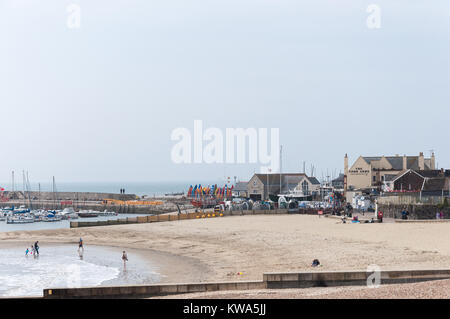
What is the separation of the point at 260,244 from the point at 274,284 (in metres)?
19.8

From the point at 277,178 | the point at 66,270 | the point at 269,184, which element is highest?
the point at 277,178

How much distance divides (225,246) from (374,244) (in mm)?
11382

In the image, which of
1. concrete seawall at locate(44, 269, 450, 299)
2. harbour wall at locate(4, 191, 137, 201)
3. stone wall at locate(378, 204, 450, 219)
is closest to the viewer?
concrete seawall at locate(44, 269, 450, 299)

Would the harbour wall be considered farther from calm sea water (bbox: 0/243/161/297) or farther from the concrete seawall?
the concrete seawall

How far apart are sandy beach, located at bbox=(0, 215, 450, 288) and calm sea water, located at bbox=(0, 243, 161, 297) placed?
1.60 metres

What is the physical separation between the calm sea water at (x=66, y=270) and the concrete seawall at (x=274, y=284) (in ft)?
25.6

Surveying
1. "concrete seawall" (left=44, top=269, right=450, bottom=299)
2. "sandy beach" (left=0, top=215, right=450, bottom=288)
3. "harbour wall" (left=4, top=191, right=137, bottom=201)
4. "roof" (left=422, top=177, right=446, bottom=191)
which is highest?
"roof" (left=422, top=177, right=446, bottom=191)

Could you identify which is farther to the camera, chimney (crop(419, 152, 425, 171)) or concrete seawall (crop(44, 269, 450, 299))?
chimney (crop(419, 152, 425, 171))

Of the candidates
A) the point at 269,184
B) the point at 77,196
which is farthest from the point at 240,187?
the point at 77,196

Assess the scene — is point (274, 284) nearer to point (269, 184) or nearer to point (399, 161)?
point (399, 161)

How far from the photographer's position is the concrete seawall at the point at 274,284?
1922 cm

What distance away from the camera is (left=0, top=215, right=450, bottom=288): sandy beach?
92.2 feet

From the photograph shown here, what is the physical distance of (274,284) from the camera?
64.7 ft

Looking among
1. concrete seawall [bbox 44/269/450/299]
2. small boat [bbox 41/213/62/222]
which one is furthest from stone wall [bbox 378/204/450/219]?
small boat [bbox 41/213/62/222]
